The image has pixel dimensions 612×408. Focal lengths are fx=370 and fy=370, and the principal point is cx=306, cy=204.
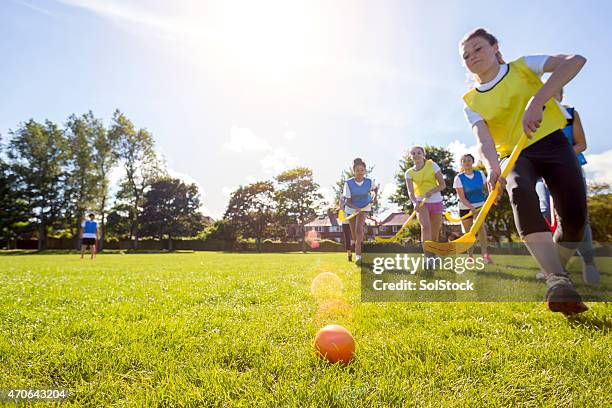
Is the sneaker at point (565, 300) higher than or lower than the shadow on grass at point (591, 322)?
higher

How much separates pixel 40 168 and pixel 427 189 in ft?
154

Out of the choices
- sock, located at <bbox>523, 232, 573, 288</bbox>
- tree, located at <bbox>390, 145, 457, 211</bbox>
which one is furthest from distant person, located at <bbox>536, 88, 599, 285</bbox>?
tree, located at <bbox>390, 145, 457, 211</bbox>

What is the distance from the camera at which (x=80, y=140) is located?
132ft

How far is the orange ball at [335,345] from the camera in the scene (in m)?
2.04

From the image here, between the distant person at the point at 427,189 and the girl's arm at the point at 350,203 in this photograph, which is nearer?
the distant person at the point at 427,189

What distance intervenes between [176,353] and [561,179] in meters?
3.10

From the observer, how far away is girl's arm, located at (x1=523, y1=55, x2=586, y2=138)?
2729 millimetres

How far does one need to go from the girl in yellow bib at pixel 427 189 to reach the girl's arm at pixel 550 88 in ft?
14.3

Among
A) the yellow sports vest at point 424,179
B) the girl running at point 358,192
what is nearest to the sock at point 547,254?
the yellow sports vest at point 424,179

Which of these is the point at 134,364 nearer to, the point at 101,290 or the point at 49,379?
the point at 49,379

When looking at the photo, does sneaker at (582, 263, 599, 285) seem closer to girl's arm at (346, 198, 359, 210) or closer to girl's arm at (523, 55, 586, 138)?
girl's arm at (523, 55, 586, 138)

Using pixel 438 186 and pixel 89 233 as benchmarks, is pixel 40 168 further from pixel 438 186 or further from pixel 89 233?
pixel 438 186

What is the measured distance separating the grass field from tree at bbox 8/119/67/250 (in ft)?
151

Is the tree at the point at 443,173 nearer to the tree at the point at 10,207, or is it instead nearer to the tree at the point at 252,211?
the tree at the point at 252,211
